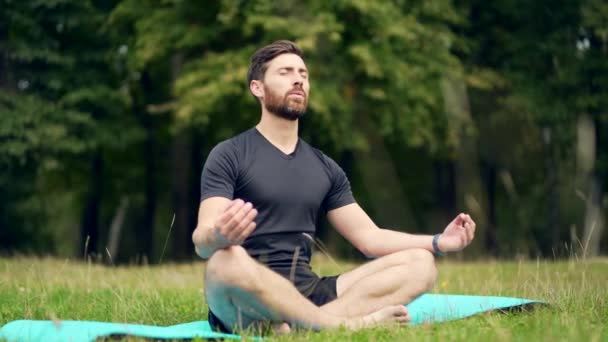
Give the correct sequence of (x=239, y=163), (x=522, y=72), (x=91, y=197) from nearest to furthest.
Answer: (x=239, y=163) < (x=522, y=72) < (x=91, y=197)

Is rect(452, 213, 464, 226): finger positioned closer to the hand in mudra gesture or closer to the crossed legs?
the hand in mudra gesture

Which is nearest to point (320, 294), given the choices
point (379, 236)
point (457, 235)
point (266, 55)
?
point (379, 236)

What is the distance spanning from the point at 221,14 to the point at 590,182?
8699mm

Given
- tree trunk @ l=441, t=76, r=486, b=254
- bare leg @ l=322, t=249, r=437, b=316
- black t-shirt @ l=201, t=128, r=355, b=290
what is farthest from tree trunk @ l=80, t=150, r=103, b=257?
bare leg @ l=322, t=249, r=437, b=316

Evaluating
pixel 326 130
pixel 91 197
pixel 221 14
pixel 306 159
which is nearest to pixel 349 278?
pixel 306 159

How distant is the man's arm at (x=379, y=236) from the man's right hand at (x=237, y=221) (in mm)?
1404

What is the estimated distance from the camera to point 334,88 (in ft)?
50.4

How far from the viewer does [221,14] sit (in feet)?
49.3

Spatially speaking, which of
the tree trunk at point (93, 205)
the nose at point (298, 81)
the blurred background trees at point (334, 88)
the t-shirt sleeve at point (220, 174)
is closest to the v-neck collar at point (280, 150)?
the t-shirt sleeve at point (220, 174)

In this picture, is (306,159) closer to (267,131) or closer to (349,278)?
(267,131)

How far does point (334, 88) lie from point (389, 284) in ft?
34.2

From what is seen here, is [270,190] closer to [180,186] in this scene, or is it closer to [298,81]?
[298,81]

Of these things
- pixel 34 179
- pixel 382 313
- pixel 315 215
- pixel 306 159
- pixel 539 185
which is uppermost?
pixel 306 159

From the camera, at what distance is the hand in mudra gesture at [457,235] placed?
5.02 metres
